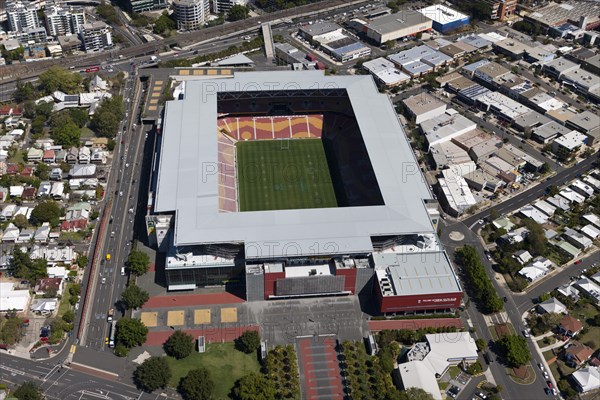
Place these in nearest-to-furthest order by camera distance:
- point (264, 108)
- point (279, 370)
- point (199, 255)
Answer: point (279, 370), point (199, 255), point (264, 108)

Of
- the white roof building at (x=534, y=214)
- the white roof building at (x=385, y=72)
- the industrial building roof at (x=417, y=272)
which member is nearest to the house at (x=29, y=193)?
the industrial building roof at (x=417, y=272)

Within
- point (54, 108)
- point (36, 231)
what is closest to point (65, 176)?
point (36, 231)

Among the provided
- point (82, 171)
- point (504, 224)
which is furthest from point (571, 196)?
point (82, 171)

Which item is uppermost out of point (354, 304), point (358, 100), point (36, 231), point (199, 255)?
point (358, 100)

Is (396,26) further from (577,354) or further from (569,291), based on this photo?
(577,354)

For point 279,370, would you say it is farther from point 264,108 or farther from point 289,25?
point 289,25

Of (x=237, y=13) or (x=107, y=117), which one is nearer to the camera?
(x=107, y=117)

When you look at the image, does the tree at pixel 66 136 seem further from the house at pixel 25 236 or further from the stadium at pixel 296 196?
the house at pixel 25 236
